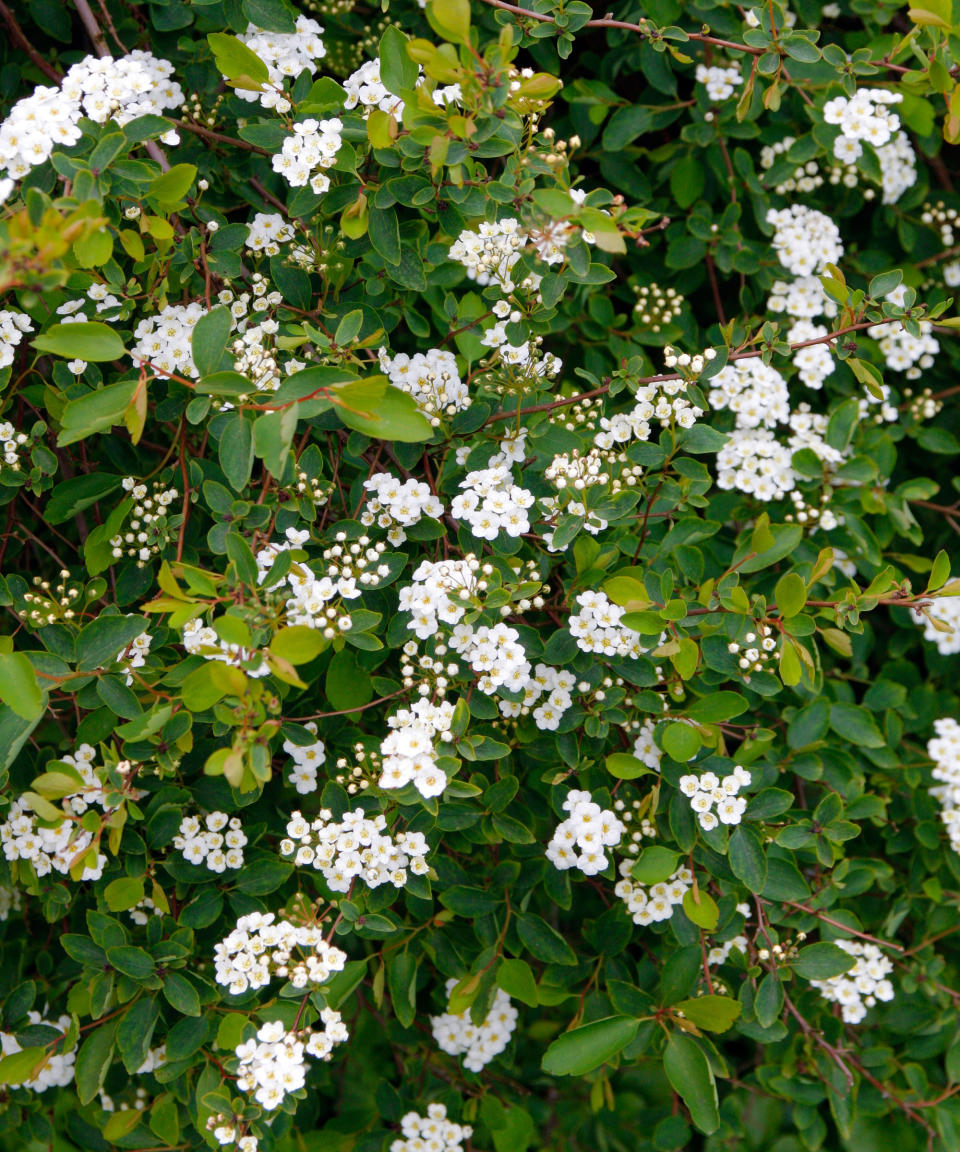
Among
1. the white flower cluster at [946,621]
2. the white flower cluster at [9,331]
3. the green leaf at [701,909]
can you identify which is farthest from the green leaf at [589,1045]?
the white flower cluster at [9,331]

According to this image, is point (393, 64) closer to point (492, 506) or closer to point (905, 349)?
point (492, 506)

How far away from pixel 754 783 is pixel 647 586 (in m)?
0.46

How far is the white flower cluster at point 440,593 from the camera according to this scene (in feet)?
5.60

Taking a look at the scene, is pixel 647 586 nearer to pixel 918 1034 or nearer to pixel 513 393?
pixel 513 393

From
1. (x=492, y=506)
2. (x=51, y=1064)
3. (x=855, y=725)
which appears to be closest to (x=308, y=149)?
(x=492, y=506)

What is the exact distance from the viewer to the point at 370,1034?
8.14ft

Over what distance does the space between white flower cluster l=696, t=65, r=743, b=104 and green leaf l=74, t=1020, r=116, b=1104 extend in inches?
96.7

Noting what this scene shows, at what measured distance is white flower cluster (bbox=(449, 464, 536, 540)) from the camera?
1801 millimetres

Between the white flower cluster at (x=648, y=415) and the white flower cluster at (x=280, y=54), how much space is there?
2.75 ft

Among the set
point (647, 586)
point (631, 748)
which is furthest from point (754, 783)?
point (647, 586)

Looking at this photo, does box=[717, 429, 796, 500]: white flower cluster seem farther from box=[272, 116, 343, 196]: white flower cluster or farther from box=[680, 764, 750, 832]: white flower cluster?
box=[272, 116, 343, 196]: white flower cluster

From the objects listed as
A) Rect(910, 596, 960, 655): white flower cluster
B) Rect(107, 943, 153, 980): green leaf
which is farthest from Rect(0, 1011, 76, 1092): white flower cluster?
Rect(910, 596, 960, 655): white flower cluster

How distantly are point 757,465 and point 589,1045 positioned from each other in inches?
51.5

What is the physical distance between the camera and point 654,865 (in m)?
1.83
